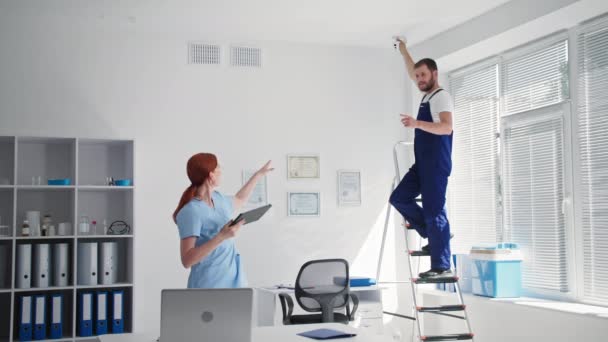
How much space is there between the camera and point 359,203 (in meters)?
6.43

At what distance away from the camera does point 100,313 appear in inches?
203

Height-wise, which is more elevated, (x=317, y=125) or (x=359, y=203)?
(x=317, y=125)

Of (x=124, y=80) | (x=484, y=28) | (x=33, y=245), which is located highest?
(x=484, y=28)

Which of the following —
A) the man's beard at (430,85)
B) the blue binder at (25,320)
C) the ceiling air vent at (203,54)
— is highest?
the ceiling air vent at (203,54)

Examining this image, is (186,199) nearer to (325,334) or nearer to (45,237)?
(325,334)

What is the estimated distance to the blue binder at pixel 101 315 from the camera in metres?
5.15

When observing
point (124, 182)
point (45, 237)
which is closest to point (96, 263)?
point (45, 237)

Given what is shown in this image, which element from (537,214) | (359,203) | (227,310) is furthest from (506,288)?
(227,310)

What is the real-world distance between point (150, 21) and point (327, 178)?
2123 mm

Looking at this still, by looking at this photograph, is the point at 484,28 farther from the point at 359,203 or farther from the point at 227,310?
the point at 227,310


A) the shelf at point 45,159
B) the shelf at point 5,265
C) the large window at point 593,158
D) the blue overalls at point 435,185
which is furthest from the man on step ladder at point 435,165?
the shelf at point 5,265

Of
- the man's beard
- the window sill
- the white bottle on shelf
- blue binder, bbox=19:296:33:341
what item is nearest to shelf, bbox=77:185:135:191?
the white bottle on shelf

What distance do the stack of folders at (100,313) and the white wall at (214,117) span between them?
400 millimetres

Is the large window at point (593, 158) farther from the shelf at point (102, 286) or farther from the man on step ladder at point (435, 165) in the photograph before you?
the shelf at point (102, 286)
